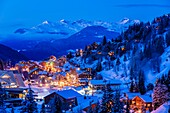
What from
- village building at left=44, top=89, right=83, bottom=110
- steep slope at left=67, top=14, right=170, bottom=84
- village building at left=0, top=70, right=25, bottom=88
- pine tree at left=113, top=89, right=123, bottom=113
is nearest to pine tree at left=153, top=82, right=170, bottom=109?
village building at left=44, top=89, right=83, bottom=110

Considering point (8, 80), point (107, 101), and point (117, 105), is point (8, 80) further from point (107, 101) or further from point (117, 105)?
point (117, 105)

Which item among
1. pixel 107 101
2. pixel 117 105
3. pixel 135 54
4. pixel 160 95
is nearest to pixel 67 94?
pixel 160 95

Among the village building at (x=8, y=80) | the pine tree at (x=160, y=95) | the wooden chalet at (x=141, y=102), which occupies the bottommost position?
the wooden chalet at (x=141, y=102)

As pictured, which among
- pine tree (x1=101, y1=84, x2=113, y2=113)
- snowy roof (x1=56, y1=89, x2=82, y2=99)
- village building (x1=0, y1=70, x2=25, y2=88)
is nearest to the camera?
pine tree (x1=101, y1=84, x2=113, y2=113)

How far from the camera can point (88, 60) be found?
14800 centimetres

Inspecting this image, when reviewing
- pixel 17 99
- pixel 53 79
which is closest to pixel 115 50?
pixel 53 79

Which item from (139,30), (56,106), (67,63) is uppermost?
(139,30)

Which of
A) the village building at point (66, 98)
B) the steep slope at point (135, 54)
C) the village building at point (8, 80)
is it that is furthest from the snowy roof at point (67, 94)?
the steep slope at point (135, 54)

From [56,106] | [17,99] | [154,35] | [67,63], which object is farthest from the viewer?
[67,63]

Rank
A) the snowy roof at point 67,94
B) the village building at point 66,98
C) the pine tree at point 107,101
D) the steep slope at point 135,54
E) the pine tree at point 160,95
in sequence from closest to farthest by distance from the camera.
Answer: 1. the pine tree at point 107,101
2. the pine tree at point 160,95
3. the village building at point 66,98
4. the snowy roof at point 67,94
5. the steep slope at point 135,54

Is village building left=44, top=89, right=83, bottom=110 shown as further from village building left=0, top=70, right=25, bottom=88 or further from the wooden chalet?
village building left=0, top=70, right=25, bottom=88

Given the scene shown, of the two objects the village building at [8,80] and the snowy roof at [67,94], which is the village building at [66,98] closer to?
the snowy roof at [67,94]

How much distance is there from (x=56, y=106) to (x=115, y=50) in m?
115

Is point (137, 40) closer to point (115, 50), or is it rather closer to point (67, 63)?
point (115, 50)
